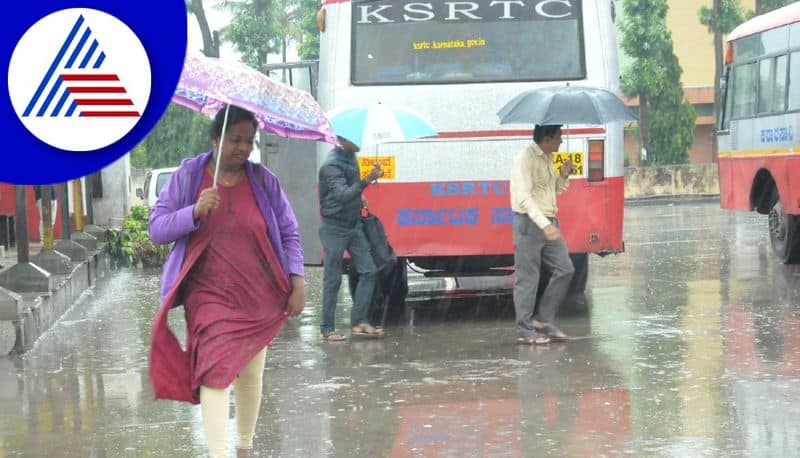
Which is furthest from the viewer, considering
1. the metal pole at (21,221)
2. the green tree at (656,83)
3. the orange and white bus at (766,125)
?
the green tree at (656,83)

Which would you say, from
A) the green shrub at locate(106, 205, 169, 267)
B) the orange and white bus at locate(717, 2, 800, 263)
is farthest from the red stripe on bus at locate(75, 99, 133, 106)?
the green shrub at locate(106, 205, 169, 267)

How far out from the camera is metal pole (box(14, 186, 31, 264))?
12.6 meters

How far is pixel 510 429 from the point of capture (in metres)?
7.56

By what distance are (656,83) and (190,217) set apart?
3955 cm

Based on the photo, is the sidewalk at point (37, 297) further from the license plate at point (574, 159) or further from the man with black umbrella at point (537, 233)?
the license plate at point (574, 159)

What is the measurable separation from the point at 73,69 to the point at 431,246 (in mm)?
5993

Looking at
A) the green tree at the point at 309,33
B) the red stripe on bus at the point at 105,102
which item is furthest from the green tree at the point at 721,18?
the red stripe on bus at the point at 105,102

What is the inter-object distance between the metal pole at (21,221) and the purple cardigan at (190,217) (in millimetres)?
6652

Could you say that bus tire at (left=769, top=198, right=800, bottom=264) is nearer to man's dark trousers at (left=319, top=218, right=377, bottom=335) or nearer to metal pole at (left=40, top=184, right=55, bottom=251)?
man's dark trousers at (left=319, top=218, right=377, bottom=335)

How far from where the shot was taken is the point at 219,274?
6184mm

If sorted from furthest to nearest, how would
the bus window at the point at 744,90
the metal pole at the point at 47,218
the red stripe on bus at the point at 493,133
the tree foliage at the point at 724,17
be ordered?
the tree foliage at the point at 724,17 → the bus window at the point at 744,90 → the metal pole at the point at 47,218 → the red stripe on bus at the point at 493,133

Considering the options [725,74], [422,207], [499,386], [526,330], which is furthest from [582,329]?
[725,74]

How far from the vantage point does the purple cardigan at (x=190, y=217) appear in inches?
241

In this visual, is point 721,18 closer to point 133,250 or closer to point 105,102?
point 133,250
